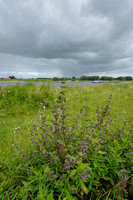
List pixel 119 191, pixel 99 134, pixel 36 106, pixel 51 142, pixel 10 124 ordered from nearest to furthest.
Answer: pixel 119 191 < pixel 51 142 < pixel 99 134 < pixel 10 124 < pixel 36 106

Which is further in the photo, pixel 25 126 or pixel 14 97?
pixel 14 97

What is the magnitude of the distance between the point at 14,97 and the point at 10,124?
2700 mm

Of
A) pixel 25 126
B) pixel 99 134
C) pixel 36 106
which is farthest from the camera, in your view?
pixel 36 106

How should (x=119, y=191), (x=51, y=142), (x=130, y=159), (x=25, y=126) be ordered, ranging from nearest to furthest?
(x=119, y=191) < (x=130, y=159) < (x=51, y=142) < (x=25, y=126)

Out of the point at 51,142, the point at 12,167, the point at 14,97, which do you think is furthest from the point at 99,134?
the point at 14,97

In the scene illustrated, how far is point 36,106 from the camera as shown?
21.5 feet

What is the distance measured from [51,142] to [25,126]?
2.44 m

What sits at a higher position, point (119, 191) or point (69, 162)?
point (69, 162)

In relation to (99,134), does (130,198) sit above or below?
below

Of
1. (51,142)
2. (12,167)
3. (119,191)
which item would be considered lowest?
(12,167)

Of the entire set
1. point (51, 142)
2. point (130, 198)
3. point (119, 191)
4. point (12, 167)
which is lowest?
point (130, 198)

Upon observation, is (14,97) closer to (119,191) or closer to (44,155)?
(44,155)

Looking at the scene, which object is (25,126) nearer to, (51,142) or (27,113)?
(27,113)

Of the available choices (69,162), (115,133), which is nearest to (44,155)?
(69,162)
